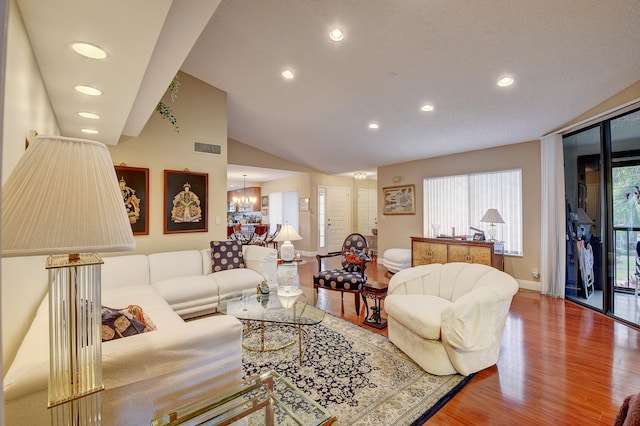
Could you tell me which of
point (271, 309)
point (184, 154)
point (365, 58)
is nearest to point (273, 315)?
point (271, 309)

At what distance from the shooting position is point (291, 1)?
2.62m

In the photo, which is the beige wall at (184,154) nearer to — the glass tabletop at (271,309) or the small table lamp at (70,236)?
the glass tabletop at (271,309)

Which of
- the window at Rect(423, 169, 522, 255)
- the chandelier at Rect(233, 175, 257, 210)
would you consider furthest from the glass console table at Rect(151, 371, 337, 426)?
the chandelier at Rect(233, 175, 257, 210)

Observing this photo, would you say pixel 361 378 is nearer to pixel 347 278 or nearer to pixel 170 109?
pixel 347 278

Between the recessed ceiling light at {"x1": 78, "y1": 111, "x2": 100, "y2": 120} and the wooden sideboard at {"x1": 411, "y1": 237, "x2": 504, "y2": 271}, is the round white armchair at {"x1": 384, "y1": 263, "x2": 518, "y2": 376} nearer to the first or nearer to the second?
the wooden sideboard at {"x1": 411, "y1": 237, "x2": 504, "y2": 271}

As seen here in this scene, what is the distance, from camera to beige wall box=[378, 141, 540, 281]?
4750 mm

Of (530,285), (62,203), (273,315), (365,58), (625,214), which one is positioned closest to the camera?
(62,203)

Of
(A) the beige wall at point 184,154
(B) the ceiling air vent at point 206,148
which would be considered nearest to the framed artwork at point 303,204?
(A) the beige wall at point 184,154

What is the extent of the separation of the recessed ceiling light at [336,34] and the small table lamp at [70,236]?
2.66 metres

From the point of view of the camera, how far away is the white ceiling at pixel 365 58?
1684mm

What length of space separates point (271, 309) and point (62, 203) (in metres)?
2.19

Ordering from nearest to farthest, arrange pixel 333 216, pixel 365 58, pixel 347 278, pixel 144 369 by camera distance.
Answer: pixel 144 369
pixel 365 58
pixel 347 278
pixel 333 216

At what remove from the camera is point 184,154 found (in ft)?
14.4

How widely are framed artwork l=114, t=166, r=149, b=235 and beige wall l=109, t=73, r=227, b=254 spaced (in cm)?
7
